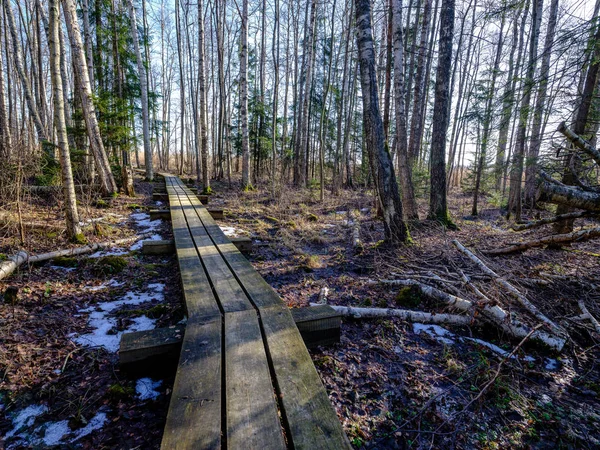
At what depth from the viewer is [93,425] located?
6.17 feet

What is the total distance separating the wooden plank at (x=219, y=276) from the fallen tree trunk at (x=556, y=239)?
415 centimetres

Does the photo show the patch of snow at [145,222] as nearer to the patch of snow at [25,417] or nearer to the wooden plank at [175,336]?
the wooden plank at [175,336]

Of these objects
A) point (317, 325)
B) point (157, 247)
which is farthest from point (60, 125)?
point (317, 325)

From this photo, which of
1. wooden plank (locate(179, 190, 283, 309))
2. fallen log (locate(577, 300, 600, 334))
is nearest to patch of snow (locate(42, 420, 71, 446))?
wooden plank (locate(179, 190, 283, 309))

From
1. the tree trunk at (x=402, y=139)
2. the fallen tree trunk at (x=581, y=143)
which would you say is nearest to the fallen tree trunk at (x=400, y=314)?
the fallen tree trunk at (x=581, y=143)

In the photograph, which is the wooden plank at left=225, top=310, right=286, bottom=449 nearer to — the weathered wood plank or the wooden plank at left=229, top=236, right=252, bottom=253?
the wooden plank at left=229, top=236, right=252, bottom=253

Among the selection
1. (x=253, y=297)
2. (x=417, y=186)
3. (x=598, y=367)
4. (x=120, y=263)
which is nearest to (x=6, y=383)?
(x=253, y=297)

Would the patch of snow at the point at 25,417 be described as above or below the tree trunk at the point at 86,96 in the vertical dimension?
below

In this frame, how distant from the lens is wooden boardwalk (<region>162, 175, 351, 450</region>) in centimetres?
142

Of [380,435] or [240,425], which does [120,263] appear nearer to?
[240,425]

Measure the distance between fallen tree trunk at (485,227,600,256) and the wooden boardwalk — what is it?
3.83 meters

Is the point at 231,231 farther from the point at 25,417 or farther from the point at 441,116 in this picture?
the point at 441,116

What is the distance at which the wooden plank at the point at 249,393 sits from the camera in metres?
1.40

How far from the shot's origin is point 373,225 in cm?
Result: 820
